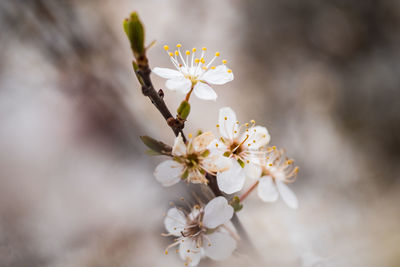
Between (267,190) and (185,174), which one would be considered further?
(267,190)

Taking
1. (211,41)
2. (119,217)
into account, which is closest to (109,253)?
(119,217)

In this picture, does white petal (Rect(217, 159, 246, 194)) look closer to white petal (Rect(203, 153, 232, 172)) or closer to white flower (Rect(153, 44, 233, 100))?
white petal (Rect(203, 153, 232, 172))

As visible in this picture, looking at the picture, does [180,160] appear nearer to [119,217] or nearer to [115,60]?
[119,217]

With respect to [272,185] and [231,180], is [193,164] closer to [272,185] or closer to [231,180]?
[231,180]

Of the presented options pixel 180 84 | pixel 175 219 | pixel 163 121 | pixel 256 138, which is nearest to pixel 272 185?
pixel 256 138

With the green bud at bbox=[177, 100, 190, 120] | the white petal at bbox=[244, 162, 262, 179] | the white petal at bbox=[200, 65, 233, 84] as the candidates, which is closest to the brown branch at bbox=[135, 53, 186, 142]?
the green bud at bbox=[177, 100, 190, 120]

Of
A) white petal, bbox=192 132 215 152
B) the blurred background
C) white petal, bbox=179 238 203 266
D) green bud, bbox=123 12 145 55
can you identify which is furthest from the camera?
the blurred background
